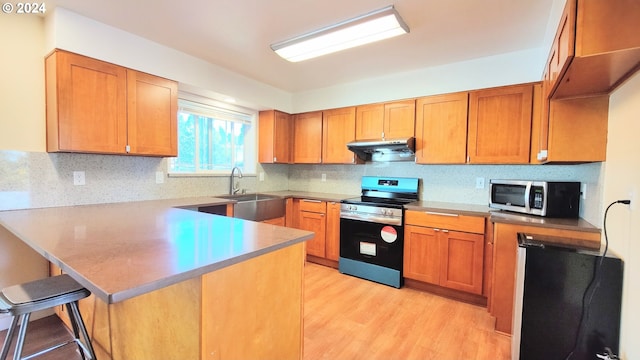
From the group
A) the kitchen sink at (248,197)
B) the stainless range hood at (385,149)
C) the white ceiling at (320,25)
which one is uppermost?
the white ceiling at (320,25)

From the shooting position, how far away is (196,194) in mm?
3295

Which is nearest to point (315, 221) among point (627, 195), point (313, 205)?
point (313, 205)

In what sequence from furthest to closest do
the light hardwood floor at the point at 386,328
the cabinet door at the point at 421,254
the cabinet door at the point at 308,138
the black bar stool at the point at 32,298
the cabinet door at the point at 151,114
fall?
the cabinet door at the point at 308,138 → the cabinet door at the point at 421,254 → the cabinet door at the point at 151,114 → the light hardwood floor at the point at 386,328 → the black bar stool at the point at 32,298

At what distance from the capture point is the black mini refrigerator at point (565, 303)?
4.75ft

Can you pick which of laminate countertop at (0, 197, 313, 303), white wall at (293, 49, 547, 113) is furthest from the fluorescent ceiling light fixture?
laminate countertop at (0, 197, 313, 303)

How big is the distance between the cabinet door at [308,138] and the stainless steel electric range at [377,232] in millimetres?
992

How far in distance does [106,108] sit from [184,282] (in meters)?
2.01

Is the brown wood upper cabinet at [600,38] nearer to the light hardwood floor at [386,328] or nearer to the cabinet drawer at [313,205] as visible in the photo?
the light hardwood floor at [386,328]

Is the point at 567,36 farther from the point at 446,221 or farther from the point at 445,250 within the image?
the point at 445,250

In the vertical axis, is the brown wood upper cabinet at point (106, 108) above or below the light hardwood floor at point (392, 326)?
above

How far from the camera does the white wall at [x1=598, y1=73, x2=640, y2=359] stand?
1301mm

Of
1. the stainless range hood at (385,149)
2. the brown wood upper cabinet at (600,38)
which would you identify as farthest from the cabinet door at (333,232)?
the brown wood upper cabinet at (600,38)

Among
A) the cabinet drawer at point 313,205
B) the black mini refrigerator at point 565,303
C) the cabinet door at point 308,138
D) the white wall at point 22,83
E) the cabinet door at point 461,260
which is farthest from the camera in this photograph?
the cabinet door at point 308,138

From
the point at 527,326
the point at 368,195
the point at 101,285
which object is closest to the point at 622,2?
the point at 527,326
